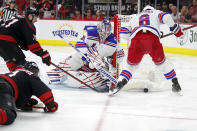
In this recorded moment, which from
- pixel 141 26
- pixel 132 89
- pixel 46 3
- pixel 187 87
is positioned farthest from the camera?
pixel 46 3

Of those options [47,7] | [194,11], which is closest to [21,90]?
[194,11]

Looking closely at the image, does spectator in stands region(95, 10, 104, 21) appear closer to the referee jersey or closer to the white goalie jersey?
the referee jersey

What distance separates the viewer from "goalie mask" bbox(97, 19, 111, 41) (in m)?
3.98

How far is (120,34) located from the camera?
404 cm

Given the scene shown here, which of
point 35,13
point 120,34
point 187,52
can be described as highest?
point 35,13

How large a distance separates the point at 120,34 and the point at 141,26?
1.01ft

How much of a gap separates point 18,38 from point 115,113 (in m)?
1.19

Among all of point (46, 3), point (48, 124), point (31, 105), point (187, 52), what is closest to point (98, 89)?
point (31, 105)

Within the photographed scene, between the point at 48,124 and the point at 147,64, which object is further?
the point at 147,64

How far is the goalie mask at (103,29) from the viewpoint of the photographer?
3.98 m

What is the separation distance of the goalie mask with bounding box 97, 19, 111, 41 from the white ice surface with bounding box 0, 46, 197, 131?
2.12ft

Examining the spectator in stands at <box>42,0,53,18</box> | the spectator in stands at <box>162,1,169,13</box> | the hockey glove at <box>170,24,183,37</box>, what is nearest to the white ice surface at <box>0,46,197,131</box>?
the hockey glove at <box>170,24,183,37</box>

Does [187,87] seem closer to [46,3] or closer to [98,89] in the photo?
[98,89]

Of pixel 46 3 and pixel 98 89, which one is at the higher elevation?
pixel 46 3
